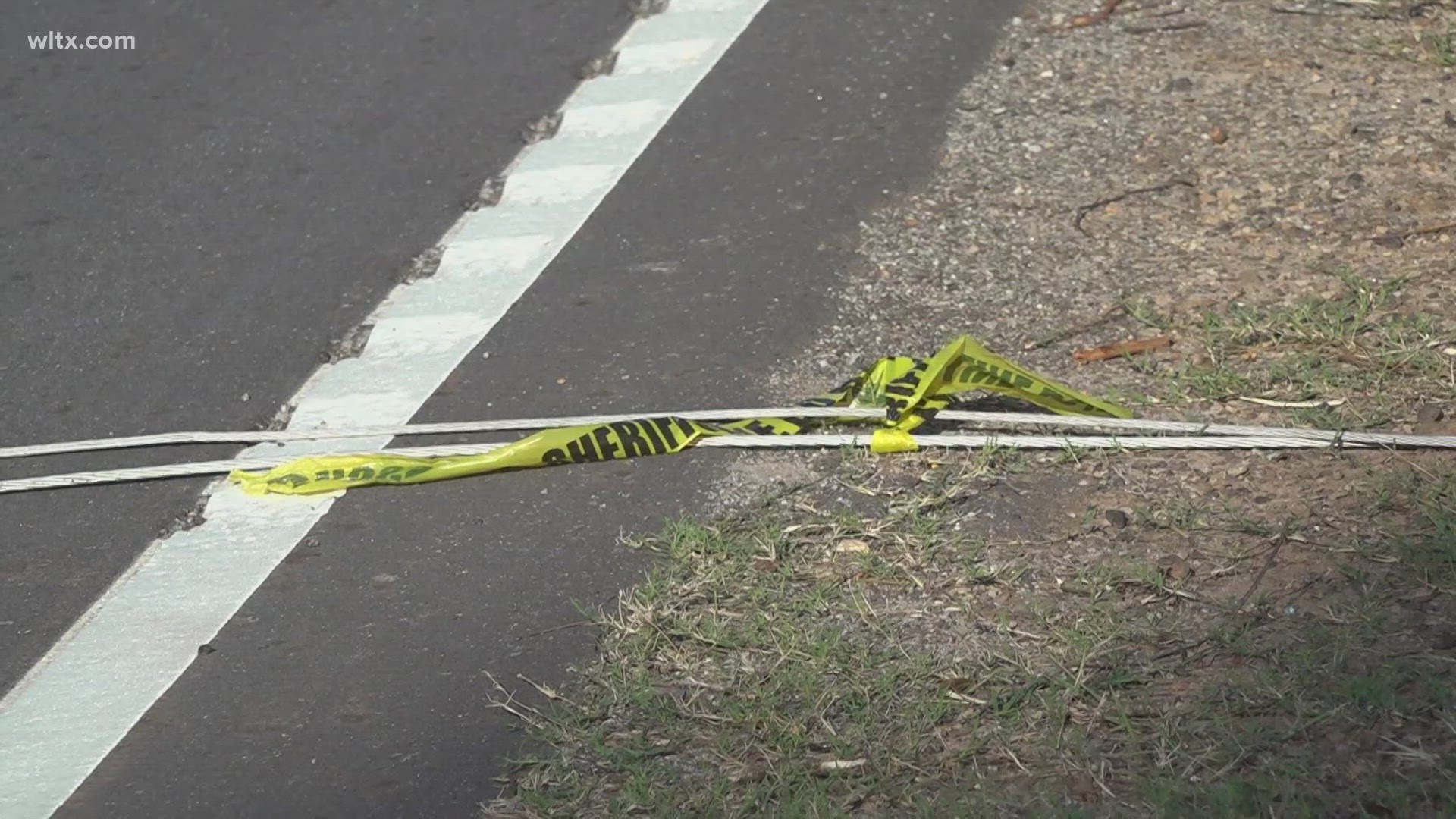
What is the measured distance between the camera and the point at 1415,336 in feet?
12.4

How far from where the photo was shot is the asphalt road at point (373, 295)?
309cm

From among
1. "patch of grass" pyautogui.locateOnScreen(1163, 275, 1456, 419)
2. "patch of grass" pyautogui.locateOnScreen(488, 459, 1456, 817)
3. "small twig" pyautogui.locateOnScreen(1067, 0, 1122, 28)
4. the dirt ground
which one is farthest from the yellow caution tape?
"small twig" pyautogui.locateOnScreen(1067, 0, 1122, 28)

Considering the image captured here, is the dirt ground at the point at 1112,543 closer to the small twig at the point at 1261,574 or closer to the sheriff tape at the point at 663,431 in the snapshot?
the small twig at the point at 1261,574

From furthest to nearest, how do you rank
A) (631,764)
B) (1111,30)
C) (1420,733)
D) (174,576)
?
(1111,30) → (174,576) → (631,764) → (1420,733)

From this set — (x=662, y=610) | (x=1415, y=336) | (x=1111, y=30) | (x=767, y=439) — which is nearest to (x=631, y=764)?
(x=662, y=610)

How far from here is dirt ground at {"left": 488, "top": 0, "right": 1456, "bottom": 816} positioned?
2.69 metres

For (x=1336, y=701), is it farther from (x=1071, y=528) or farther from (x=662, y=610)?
(x=662, y=610)

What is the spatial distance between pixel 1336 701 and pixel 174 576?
2282mm

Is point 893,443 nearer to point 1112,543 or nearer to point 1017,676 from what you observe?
point 1112,543

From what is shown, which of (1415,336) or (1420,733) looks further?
(1415,336)

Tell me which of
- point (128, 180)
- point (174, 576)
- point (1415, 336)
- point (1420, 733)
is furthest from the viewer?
point (128, 180)

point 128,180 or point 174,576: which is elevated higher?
point 128,180

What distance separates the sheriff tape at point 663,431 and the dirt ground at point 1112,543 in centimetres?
13

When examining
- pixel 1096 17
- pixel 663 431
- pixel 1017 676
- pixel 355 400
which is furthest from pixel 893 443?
pixel 1096 17
